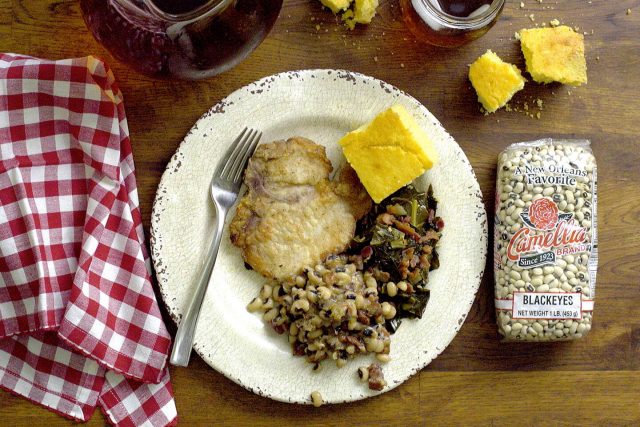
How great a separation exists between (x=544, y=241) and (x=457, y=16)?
80 cm

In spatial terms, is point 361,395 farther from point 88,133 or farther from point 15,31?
point 15,31

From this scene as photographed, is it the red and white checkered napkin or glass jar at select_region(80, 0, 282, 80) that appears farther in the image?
the red and white checkered napkin

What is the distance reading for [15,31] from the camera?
2.28 metres

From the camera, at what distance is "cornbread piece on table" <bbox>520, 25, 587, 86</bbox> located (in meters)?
2.33

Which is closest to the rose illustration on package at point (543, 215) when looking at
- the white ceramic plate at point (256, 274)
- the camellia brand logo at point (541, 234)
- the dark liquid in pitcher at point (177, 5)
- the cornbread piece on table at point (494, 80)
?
the camellia brand logo at point (541, 234)

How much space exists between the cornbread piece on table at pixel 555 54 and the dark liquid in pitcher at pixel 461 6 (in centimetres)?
24

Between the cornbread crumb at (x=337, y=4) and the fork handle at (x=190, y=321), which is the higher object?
the cornbread crumb at (x=337, y=4)

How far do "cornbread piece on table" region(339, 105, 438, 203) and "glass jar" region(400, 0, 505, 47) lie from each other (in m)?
0.32

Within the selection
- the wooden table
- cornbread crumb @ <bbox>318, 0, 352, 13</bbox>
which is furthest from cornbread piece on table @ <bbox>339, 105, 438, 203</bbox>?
cornbread crumb @ <bbox>318, 0, 352, 13</bbox>

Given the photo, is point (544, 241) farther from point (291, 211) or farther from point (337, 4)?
point (337, 4)

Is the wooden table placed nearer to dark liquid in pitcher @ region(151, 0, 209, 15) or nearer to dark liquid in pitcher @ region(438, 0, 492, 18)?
dark liquid in pitcher @ region(438, 0, 492, 18)

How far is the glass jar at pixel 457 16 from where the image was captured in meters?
2.22

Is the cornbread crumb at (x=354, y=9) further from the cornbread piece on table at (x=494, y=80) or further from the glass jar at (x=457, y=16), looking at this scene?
the cornbread piece on table at (x=494, y=80)

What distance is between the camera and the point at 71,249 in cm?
222
